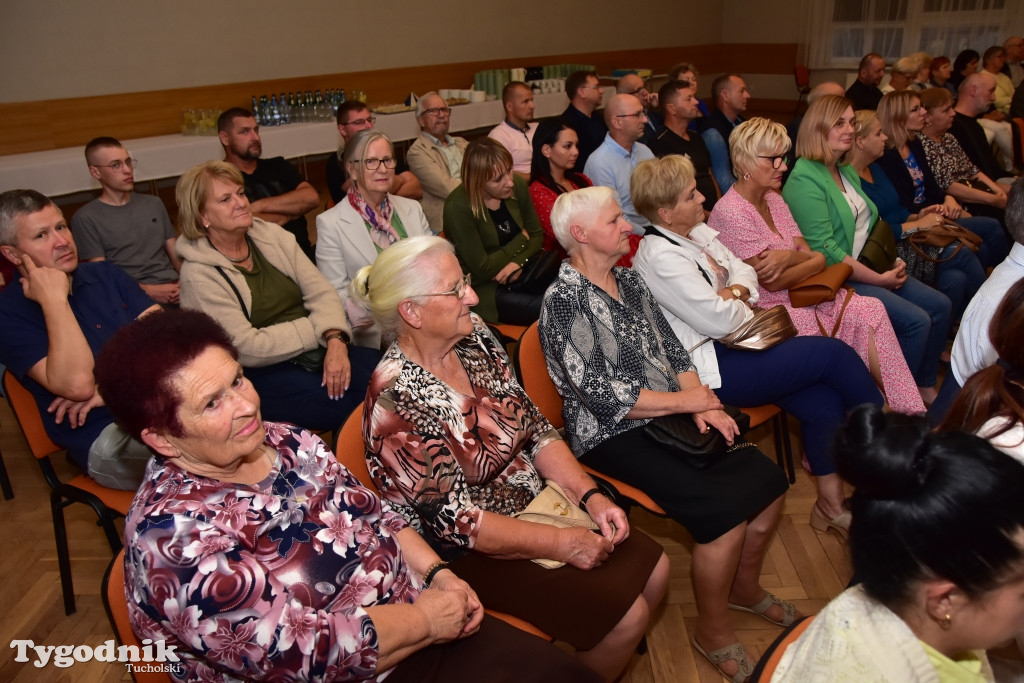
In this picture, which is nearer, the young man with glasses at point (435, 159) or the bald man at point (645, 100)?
the young man with glasses at point (435, 159)

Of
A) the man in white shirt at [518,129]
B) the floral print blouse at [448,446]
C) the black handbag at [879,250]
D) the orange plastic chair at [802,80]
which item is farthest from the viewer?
the orange plastic chair at [802,80]

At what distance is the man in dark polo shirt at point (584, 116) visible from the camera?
5465 millimetres

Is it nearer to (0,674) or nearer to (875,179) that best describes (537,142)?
(875,179)

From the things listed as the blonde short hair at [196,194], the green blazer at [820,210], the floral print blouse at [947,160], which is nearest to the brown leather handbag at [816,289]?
the green blazer at [820,210]

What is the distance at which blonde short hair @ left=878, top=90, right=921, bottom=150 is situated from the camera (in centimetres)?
428

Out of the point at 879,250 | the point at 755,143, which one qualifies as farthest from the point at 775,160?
the point at 879,250

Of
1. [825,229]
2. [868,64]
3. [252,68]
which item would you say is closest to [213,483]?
[825,229]

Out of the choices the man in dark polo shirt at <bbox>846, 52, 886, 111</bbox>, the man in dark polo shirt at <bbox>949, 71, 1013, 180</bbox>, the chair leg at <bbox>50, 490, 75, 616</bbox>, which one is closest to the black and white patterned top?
the chair leg at <bbox>50, 490, 75, 616</bbox>

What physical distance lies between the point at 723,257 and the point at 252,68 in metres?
6.09

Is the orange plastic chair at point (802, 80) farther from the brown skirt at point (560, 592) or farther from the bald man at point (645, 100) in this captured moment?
the brown skirt at point (560, 592)

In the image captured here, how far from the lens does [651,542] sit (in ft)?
6.36

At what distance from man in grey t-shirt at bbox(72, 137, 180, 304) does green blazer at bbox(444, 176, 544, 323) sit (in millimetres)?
1381

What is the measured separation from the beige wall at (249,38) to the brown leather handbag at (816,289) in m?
6.02

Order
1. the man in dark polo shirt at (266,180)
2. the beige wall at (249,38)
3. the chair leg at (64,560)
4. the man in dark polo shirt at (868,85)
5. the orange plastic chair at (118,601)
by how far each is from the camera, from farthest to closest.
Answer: the man in dark polo shirt at (868,85) < the beige wall at (249,38) < the man in dark polo shirt at (266,180) < the chair leg at (64,560) < the orange plastic chair at (118,601)
